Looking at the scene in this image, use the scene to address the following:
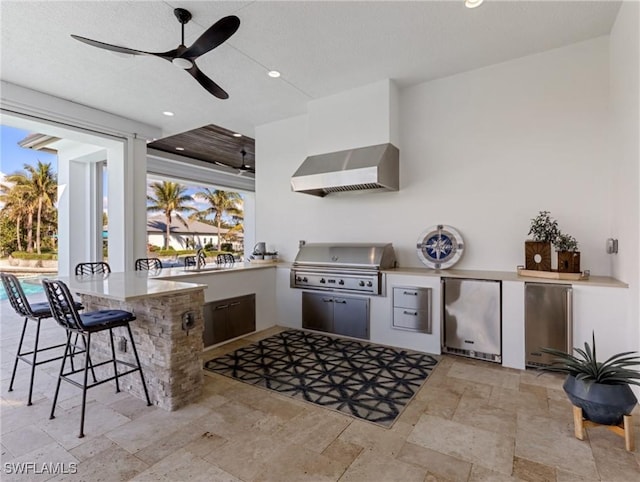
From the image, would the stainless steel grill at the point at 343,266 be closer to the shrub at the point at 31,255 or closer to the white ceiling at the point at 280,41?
the white ceiling at the point at 280,41

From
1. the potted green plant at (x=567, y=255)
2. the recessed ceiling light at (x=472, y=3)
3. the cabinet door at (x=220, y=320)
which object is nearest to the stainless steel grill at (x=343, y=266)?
the cabinet door at (x=220, y=320)

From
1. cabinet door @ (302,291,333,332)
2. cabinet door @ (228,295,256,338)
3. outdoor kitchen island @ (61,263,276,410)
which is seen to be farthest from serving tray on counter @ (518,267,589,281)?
cabinet door @ (228,295,256,338)

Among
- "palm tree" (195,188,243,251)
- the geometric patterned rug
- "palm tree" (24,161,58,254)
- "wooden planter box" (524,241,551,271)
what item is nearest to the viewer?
the geometric patterned rug

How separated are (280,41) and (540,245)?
125 inches

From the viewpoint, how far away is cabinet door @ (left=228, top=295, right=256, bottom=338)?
13.1ft

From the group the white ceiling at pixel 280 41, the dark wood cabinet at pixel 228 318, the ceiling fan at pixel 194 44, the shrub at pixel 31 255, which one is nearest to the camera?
the ceiling fan at pixel 194 44

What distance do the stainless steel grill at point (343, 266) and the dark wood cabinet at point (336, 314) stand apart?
0.42ft

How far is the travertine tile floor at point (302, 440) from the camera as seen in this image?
5.60 ft

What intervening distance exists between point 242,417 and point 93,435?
3.01ft

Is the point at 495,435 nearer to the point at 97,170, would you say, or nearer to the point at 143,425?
the point at 143,425

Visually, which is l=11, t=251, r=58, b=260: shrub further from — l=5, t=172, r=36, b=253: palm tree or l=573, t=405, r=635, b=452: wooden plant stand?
l=573, t=405, r=635, b=452: wooden plant stand

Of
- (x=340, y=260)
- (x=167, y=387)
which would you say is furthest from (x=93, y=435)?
(x=340, y=260)

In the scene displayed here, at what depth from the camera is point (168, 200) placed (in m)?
14.1

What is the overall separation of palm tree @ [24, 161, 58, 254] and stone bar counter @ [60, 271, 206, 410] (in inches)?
363
